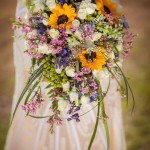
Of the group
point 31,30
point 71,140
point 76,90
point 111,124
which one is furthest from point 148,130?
point 31,30

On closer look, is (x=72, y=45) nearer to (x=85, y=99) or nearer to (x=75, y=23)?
(x=75, y=23)

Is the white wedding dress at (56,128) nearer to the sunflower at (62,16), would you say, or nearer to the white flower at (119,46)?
the white flower at (119,46)

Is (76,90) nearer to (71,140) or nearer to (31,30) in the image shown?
(31,30)

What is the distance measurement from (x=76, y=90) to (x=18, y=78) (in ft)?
1.75

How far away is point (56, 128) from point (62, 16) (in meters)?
0.61

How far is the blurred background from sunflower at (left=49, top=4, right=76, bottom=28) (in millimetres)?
753

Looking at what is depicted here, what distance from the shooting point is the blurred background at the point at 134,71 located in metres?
1.74

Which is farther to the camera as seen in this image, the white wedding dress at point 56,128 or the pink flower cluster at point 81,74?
the white wedding dress at point 56,128

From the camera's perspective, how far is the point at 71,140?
1512mm

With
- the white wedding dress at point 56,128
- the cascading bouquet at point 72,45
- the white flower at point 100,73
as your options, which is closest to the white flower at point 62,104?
the cascading bouquet at point 72,45

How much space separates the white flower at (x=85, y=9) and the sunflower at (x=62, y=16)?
22mm

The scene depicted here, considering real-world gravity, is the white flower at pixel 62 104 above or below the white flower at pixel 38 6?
below

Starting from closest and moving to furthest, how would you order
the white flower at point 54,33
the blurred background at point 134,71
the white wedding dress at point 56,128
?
the white flower at point 54,33, the white wedding dress at point 56,128, the blurred background at point 134,71

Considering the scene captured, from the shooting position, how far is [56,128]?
4.87ft
